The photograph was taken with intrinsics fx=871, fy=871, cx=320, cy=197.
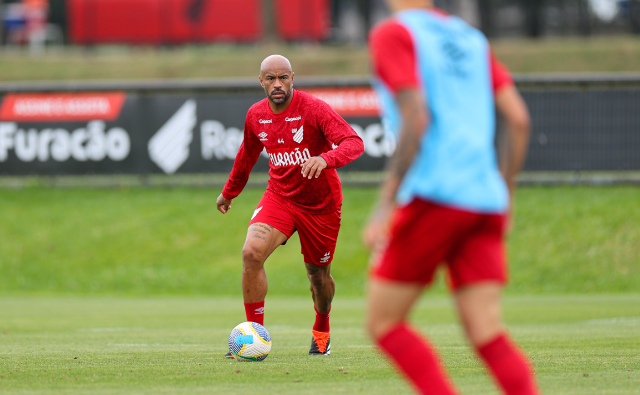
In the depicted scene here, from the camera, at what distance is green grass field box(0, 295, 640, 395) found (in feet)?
18.3

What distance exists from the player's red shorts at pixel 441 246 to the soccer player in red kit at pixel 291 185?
10.8 ft

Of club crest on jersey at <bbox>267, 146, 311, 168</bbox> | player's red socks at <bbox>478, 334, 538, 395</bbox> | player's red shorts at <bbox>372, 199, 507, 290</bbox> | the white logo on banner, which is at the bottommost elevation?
the white logo on banner

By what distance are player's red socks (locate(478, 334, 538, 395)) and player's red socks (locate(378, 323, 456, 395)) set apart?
0.21m

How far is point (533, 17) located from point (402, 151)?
3161 cm

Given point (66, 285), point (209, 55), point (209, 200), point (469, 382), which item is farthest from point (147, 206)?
point (469, 382)

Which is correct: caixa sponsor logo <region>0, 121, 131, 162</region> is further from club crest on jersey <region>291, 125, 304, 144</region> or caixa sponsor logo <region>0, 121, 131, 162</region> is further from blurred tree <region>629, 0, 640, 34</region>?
blurred tree <region>629, 0, 640, 34</region>

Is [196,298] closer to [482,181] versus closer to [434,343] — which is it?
[434,343]

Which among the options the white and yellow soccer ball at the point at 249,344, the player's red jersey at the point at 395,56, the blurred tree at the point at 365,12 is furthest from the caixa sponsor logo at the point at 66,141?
the blurred tree at the point at 365,12

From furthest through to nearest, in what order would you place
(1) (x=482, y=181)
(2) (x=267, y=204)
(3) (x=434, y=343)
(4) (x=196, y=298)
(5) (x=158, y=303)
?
(4) (x=196, y=298) < (5) (x=158, y=303) < (3) (x=434, y=343) < (2) (x=267, y=204) < (1) (x=482, y=181)

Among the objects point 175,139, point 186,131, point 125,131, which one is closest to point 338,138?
point 186,131

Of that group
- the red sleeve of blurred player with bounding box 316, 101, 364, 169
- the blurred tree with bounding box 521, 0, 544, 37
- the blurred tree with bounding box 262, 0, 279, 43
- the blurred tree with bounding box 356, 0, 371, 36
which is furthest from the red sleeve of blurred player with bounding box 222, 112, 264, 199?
the blurred tree with bounding box 521, 0, 544, 37

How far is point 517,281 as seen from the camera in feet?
56.1

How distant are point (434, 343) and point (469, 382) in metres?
2.59

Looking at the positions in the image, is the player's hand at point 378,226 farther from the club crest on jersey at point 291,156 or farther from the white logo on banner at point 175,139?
the white logo on banner at point 175,139
